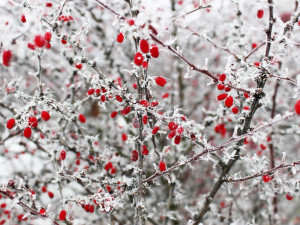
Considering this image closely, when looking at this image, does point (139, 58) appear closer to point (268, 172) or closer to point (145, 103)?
point (145, 103)

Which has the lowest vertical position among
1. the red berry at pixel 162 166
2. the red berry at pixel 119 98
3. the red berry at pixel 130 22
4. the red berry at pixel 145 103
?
the red berry at pixel 162 166

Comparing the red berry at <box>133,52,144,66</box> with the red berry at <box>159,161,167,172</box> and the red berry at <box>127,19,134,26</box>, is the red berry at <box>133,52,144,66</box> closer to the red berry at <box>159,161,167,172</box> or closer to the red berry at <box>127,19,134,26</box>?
the red berry at <box>127,19,134,26</box>

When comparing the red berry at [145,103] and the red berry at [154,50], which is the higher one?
the red berry at [154,50]

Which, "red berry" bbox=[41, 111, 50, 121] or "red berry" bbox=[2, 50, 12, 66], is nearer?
"red berry" bbox=[2, 50, 12, 66]

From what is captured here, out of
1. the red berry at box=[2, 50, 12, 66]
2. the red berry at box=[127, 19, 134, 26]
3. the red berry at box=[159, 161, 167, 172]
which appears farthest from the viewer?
the red berry at box=[159, 161, 167, 172]

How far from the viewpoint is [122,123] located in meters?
4.20

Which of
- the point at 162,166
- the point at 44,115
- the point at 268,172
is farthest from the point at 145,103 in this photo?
the point at 268,172

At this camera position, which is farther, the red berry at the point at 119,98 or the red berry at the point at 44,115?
the red berry at the point at 44,115

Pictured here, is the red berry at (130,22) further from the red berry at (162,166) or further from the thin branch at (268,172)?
the thin branch at (268,172)

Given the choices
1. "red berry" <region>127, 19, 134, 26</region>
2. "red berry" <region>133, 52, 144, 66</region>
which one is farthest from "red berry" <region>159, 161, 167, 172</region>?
"red berry" <region>127, 19, 134, 26</region>

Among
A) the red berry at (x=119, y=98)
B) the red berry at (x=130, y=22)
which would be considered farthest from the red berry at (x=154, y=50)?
the red berry at (x=119, y=98)

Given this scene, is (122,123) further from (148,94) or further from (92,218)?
(148,94)

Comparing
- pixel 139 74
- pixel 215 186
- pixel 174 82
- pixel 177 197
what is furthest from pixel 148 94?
pixel 174 82

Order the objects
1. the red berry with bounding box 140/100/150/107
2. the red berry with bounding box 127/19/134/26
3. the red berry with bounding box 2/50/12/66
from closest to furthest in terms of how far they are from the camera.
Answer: the red berry with bounding box 127/19/134/26 < the red berry with bounding box 2/50/12/66 < the red berry with bounding box 140/100/150/107
